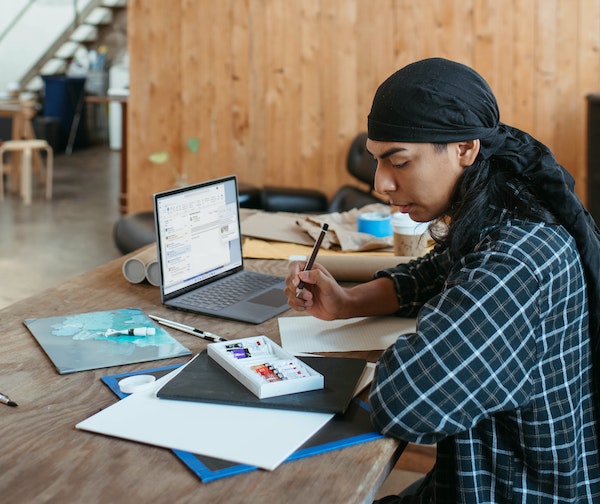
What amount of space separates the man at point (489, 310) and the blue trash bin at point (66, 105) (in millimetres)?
10564

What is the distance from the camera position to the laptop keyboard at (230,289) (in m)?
2.06

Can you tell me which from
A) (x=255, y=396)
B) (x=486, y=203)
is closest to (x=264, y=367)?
(x=255, y=396)

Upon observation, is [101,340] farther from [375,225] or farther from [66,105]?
[66,105]

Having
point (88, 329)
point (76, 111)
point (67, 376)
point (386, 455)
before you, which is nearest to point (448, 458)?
point (386, 455)

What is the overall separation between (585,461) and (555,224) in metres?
0.41

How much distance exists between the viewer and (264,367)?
4.97ft

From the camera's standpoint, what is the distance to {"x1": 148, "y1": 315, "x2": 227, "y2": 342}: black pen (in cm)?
180

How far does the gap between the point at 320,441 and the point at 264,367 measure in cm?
24

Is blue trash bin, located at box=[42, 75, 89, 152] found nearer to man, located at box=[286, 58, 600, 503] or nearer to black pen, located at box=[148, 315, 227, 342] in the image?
black pen, located at box=[148, 315, 227, 342]

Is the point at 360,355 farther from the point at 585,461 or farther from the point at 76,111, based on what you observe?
the point at 76,111

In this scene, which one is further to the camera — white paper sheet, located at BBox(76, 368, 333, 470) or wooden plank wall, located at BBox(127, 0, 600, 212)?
wooden plank wall, located at BBox(127, 0, 600, 212)

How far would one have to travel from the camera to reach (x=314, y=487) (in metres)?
1.18

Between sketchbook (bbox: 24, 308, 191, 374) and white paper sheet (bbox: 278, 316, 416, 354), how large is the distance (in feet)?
0.78

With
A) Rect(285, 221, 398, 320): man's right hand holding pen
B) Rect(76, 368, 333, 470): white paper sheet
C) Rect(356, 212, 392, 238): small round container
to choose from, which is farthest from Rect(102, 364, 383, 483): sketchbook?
Rect(356, 212, 392, 238): small round container
